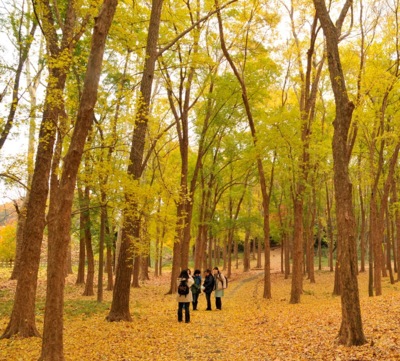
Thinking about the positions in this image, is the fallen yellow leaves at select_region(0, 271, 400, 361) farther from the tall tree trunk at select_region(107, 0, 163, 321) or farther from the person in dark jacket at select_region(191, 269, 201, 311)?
the person in dark jacket at select_region(191, 269, 201, 311)

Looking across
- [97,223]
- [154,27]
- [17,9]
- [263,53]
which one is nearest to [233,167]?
[263,53]

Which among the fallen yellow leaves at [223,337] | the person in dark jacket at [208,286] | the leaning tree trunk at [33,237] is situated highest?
the leaning tree trunk at [33,237]

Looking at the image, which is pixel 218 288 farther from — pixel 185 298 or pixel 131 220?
pixel 131 220

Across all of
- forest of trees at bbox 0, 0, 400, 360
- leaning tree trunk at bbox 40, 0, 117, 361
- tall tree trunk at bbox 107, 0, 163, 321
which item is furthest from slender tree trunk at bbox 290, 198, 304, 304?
leaning tree trunk at bbox 40, 0, 117, 361

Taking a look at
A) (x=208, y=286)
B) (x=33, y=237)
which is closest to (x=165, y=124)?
(x=208, y=286)

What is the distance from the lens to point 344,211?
734 centimetres

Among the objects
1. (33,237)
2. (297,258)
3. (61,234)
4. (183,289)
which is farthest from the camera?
(297,258)

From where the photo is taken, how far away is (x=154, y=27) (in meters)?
11.4

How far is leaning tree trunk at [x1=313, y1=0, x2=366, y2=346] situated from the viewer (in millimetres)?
7051

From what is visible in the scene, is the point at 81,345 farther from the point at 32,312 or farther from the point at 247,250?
the point at 247,250

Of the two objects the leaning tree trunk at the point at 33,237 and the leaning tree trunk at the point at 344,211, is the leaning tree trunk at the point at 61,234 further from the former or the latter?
the leaning tree trunk at the point at 344,211

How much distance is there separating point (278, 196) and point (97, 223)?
1666 centimetres

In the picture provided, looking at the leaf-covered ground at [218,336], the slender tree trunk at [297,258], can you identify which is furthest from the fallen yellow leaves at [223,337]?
the slender tree trunk at [297,258]

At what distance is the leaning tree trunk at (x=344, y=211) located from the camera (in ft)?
23.1
